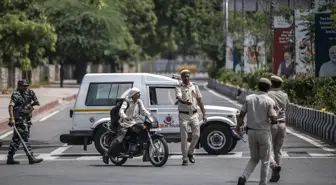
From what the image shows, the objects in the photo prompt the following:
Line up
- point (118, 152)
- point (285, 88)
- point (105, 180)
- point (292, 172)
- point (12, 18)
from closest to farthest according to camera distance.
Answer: point (105, 180) < point (292, 172) < point (118, 152) < point (285, 88) < point (12, 18)

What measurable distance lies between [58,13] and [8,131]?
44.6 m

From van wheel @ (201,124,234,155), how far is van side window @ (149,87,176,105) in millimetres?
Answer: 967

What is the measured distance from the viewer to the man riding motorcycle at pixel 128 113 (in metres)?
18.8

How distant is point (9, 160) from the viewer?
20.1m

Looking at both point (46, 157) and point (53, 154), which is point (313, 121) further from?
point (46, 157)

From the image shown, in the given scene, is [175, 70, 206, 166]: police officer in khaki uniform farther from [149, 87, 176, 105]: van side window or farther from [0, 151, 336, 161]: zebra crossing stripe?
[149, 87, 176, 105]: van side window

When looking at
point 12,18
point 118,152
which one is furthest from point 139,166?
point 12,18

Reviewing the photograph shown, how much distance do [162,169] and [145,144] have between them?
59 centimetres

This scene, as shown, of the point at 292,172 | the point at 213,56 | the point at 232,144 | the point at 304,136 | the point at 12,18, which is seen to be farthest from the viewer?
the point at 213,56

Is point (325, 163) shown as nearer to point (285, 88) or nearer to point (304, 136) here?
point (304, 136)

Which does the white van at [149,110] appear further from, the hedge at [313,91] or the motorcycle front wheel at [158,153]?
the hedge at [313,91]

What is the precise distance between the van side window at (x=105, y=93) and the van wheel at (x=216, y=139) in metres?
1.92

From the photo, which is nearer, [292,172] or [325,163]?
[292,172]

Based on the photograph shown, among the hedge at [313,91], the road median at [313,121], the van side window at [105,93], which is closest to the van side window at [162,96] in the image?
the van side window at [105,93]
